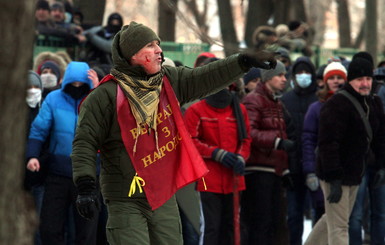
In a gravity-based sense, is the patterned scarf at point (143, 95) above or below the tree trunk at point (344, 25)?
below

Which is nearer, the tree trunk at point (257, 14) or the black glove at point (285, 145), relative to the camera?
the black glove at point (285, 145)

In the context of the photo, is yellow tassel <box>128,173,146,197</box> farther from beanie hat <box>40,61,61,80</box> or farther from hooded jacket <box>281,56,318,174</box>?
beanie hat <box>40,61,61,80</box>

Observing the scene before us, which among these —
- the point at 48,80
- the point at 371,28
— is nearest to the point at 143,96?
the point at 48,80

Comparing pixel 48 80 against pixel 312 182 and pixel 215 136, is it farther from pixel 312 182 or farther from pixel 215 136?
pixel 312 182

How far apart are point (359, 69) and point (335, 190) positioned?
1114 mm

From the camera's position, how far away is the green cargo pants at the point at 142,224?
5891mm

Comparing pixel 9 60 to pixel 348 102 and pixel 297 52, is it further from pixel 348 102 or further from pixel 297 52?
pixel 297 52

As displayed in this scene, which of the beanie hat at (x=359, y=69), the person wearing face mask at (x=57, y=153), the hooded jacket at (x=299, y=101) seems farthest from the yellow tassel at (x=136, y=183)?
the hooded jacket at (x=299, y=101)

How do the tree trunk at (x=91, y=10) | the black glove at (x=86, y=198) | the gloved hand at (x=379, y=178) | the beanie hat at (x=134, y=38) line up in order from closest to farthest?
the black glove at (x=86, y=198), the beanie hat at (x=134, y=38), the gloved hand at (x=379, y=178), the tree trunk at (x=91, y=10)

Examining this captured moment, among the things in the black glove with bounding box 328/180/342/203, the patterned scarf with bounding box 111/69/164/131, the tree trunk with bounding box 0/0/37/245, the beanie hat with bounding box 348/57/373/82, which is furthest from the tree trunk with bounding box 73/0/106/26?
the tree trunk with bounding box 0/0/37/245

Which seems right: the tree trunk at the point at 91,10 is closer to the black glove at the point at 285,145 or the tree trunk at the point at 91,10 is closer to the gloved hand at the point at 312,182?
the gloved hand at the point at 312,182

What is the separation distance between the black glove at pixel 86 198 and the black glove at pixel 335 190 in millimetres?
3166

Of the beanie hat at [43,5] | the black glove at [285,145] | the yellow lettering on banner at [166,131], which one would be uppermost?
the beanie hat at [43,5]

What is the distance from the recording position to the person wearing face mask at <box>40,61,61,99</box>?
10.4 metres
